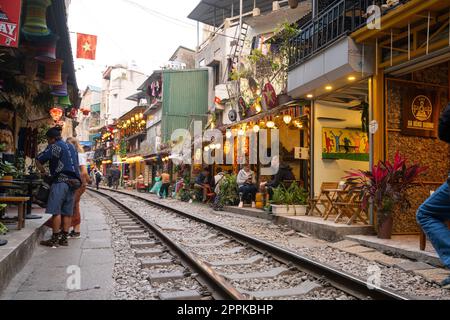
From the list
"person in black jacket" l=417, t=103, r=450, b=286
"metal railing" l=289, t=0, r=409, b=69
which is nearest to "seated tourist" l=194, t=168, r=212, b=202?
"metal railing" l=289, t=0, r=409, b=69

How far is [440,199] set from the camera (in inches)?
178

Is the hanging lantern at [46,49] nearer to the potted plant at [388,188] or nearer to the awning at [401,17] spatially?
the awning at [401,17]

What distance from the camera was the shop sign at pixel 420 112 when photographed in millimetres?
8422

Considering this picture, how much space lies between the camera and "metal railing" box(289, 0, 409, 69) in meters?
8.84

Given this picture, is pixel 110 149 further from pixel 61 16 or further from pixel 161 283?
pixel 161 283

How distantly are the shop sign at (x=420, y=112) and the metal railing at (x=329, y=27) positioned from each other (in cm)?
188

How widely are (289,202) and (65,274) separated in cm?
733

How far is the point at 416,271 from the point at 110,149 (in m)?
57.1

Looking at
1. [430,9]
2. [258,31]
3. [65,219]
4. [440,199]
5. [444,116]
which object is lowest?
[65,219]

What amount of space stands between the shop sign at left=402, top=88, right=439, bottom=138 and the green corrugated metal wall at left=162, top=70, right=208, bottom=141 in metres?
24.6

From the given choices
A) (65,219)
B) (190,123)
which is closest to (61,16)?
(65,219)

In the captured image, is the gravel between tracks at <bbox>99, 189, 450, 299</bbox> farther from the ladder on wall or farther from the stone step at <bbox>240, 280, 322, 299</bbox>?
the ladder on wall

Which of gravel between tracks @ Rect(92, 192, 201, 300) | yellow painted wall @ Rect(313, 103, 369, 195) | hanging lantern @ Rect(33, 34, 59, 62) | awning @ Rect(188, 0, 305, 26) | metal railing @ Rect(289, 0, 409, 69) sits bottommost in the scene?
gravel between tracks @ Rect(92, 192, 201, 300)

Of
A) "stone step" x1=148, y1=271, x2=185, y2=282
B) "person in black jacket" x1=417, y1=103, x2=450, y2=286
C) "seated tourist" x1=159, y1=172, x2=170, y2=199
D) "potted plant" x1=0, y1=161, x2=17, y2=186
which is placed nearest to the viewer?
"person in black jacket" x1=417, y1=103, x2=450, y2=286
